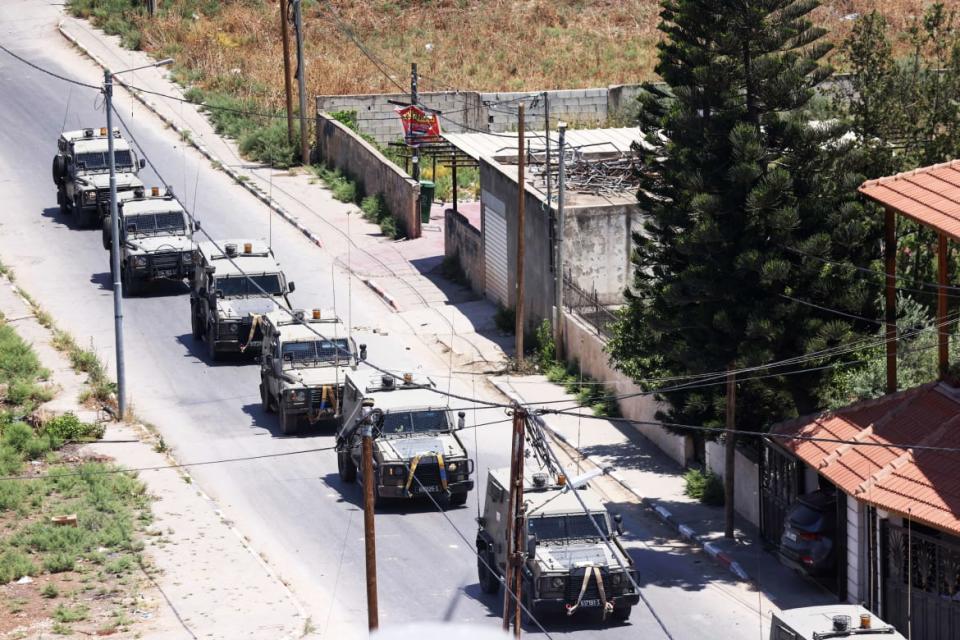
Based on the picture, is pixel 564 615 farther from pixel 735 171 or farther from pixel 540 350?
pixel 540 350

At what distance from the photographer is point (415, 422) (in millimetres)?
30469

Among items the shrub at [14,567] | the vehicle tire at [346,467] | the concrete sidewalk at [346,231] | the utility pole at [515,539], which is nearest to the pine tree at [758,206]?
the utility pole at [515,539]

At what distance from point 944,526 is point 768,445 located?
5.78m

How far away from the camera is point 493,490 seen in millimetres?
25984

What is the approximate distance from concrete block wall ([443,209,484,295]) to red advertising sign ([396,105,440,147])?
3701mm

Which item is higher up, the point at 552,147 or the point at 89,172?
the point at 552,147

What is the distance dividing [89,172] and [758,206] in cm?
2700

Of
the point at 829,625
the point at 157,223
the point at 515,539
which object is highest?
the point at 157,223

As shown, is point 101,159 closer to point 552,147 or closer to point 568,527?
point 552,147

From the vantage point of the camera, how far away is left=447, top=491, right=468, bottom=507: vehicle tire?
99.9 feet

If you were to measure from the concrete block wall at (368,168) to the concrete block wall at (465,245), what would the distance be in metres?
1.81

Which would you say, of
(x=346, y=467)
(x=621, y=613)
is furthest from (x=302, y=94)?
(x=621, y=613)

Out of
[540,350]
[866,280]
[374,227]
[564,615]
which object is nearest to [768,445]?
[866,280]

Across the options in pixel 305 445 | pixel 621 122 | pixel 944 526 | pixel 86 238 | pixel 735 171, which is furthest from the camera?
pixel 621 122
